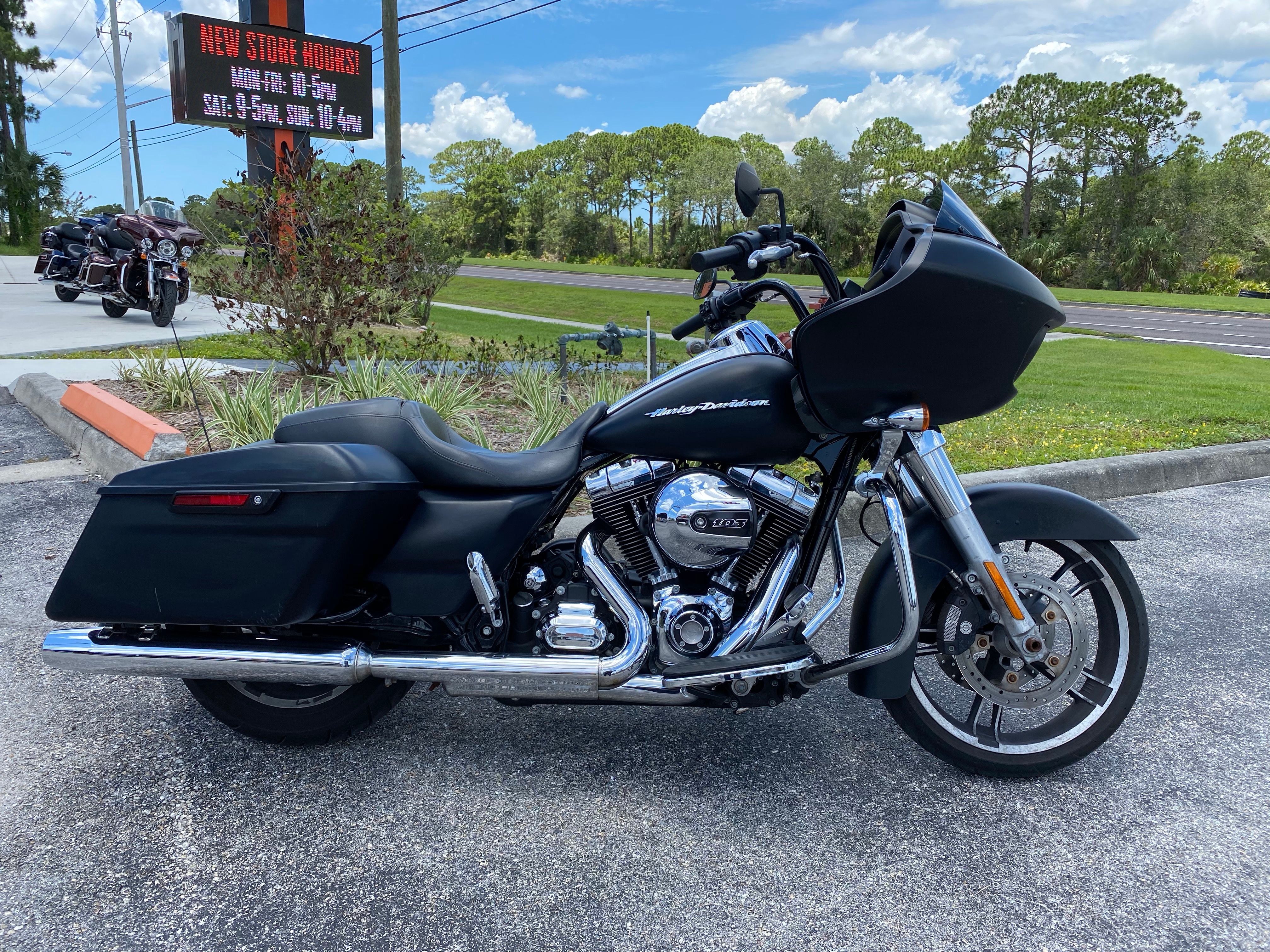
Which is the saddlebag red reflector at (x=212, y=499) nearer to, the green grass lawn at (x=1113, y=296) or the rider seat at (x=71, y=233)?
the rider seat at (x=71, y=233)

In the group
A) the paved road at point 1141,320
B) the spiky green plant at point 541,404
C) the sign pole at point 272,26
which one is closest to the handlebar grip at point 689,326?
the spiky green plant at point 541,404

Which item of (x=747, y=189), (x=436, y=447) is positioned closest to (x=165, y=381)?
(x=436, y=447)

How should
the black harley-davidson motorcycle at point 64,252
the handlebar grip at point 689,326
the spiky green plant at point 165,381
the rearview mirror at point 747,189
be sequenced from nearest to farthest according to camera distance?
the rearview mirror at point 747,189
the handlebar grip at point 689,326
the spiky green plant at point 165,381
the black harley-davidson motorcycle at point 64,252

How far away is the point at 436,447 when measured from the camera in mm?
2475

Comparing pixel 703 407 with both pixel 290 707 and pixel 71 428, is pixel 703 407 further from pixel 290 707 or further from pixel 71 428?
pixel 71 428

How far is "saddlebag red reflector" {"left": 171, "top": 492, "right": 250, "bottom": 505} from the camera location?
234cm

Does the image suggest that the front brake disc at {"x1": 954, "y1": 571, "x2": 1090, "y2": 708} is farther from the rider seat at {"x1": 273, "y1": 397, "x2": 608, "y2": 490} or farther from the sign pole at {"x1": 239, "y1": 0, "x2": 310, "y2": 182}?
the sign pole at {"x1": 239, "y1": 0, "x2": 310, "y2": 182}

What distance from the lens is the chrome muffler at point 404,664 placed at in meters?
2.38

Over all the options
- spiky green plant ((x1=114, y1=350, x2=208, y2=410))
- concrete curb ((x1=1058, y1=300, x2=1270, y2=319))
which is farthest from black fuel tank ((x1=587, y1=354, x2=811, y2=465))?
concrete curb ((x1=1058, y1=300, x2=1270, y2=319))

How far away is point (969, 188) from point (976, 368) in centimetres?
4687

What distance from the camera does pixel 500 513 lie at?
2.44 m

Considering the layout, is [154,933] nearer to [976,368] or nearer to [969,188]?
[976,368]

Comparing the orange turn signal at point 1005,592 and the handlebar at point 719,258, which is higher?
the handlebar at point 719,258

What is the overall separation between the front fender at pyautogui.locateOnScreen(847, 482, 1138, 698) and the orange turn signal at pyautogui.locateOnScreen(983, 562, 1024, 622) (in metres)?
0.08
